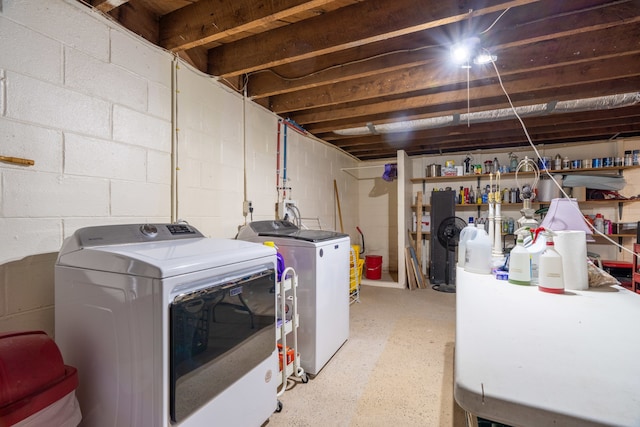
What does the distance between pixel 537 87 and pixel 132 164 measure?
3.19 metres

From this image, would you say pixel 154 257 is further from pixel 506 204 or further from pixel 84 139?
pixel 506 204

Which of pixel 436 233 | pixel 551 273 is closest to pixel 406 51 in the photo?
pixel 551 273

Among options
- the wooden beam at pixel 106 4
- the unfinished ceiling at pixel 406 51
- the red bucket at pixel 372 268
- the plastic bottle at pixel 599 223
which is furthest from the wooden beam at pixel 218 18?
the plastic bottle at pixel 599 223

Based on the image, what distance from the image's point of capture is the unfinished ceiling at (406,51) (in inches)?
68.5

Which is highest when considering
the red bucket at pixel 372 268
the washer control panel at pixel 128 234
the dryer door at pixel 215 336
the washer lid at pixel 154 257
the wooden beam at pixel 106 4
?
the wooden beam at pixel 106 4

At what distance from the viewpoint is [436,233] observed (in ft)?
15.8

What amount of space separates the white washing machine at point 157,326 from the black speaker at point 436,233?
13.1 ft

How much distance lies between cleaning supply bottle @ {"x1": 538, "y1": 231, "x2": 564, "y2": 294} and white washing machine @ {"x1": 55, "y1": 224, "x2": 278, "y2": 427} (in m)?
1.32

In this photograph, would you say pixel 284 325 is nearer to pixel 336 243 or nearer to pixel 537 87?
pixel 336 243

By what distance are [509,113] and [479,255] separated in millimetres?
2140

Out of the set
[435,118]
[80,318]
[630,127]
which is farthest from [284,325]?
[630,127]

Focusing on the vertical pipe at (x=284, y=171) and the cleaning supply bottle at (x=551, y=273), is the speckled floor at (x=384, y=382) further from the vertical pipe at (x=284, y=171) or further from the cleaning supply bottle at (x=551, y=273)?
the vertical pipe at (x=284, y=171)

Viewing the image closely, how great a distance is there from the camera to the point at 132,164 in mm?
1794

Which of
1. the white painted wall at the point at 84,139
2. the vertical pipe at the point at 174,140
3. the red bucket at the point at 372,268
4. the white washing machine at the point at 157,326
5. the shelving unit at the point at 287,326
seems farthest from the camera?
the red bucket at the point at 372,268
